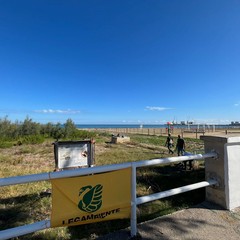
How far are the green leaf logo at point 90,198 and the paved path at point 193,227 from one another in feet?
1.79

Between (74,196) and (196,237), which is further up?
(74,196)

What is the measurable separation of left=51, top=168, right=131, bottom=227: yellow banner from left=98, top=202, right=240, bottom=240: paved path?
0.36 metres

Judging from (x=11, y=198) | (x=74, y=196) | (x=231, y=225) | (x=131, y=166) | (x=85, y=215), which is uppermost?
(x=131, y=166)

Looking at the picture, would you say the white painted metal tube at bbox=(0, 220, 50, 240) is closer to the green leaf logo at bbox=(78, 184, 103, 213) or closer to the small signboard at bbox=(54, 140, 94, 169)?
the green leaf logo at bbox=(78, 184, 103, 213)

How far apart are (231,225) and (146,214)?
4.53ft

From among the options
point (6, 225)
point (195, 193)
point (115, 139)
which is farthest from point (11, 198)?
point (115, 139)

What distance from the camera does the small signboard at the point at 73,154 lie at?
5.39 m

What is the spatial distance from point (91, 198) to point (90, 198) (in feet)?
0.04

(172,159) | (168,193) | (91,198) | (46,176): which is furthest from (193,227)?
(46,176)

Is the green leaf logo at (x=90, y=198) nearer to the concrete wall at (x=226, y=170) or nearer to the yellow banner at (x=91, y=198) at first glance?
the yellow banner at (x=91, y=198)

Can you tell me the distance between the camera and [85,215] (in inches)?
94.0

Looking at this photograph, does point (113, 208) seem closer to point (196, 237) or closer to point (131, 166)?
point (131, 166)

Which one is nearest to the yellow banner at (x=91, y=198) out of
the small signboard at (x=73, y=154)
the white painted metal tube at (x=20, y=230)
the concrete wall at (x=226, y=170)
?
the white painted metal tube at (x=20, y=230)

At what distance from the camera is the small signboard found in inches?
212
